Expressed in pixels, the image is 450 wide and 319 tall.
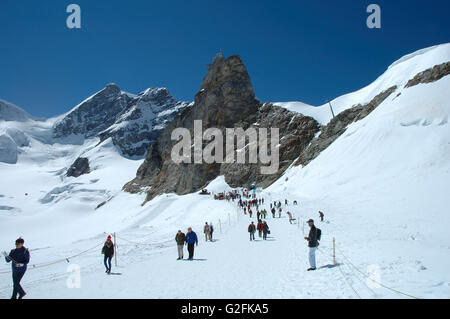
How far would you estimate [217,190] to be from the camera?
62.0 metres

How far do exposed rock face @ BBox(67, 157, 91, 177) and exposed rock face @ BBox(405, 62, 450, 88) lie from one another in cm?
17342

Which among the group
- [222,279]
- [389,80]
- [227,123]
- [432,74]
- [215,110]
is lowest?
[222,279]

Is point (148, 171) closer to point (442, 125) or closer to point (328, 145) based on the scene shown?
point (328, 145)

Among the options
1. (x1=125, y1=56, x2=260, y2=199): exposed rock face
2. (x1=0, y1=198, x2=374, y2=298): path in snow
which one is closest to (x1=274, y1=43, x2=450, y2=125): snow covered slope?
(x1=125, y1=56, x2=260, y2=199): exposed rock face

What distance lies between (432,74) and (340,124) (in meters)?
15.5

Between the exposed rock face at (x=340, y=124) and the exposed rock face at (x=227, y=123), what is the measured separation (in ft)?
23.6

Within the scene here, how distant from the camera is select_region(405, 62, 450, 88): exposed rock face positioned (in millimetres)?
39312

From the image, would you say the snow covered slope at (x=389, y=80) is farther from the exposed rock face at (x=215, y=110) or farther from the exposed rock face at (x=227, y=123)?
the exposed rock face at (x=215, y=110)

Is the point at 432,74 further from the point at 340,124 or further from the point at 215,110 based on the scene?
the point at 215,110

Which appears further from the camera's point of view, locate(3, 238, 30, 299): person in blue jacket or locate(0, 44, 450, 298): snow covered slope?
locate(0, 44, 450, 298): snow covered slope

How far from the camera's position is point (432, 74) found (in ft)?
133

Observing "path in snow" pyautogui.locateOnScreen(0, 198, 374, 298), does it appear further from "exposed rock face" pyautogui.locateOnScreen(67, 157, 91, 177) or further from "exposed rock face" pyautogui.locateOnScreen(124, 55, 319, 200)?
"exposed rock face" pyautogui.locateOnScreen(67, 157, 91, 177)

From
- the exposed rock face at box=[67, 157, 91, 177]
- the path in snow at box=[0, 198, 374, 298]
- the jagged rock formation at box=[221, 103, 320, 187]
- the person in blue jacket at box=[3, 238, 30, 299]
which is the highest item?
the exposed rock face at box=[67, 157, 91, 177]

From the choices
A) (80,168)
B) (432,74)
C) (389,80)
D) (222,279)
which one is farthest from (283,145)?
(80,168)
